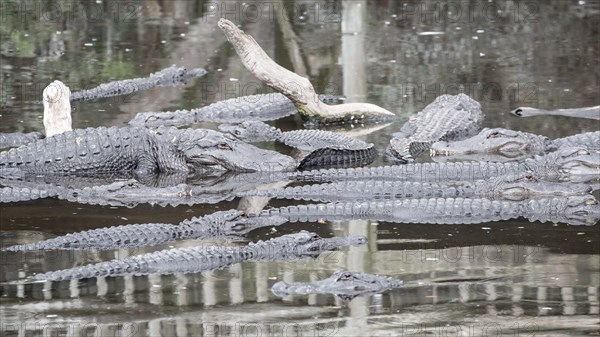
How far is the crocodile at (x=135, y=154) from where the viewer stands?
9852 millimetres

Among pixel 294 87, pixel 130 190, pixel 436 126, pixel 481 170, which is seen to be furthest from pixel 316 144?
pixel 130 190

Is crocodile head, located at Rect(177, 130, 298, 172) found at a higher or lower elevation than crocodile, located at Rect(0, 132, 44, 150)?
lower

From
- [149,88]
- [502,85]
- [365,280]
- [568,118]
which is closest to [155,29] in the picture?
[149,88]

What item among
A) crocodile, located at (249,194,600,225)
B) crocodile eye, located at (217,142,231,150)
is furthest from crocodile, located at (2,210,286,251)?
crocodile eye, located at (217,142,231,150)

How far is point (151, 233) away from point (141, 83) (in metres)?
5.33

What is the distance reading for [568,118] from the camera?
11.5 meters

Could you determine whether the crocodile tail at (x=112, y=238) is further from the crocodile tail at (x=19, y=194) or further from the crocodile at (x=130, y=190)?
the crocodile tail at (x=19, y=194)

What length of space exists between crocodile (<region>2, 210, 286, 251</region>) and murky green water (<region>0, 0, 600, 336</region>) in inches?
4.3

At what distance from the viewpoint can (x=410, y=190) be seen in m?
8.94

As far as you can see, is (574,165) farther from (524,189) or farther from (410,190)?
(410,190)

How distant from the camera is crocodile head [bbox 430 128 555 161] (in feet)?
34.4

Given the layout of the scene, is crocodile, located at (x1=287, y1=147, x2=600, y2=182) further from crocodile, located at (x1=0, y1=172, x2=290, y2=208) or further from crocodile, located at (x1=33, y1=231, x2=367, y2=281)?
crocodile, located at (x1=33, y1=231, x2=367, y2=281)

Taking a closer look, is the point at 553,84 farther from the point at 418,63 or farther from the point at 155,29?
the point at 155,29

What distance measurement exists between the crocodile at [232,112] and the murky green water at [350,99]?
24 centimetres
